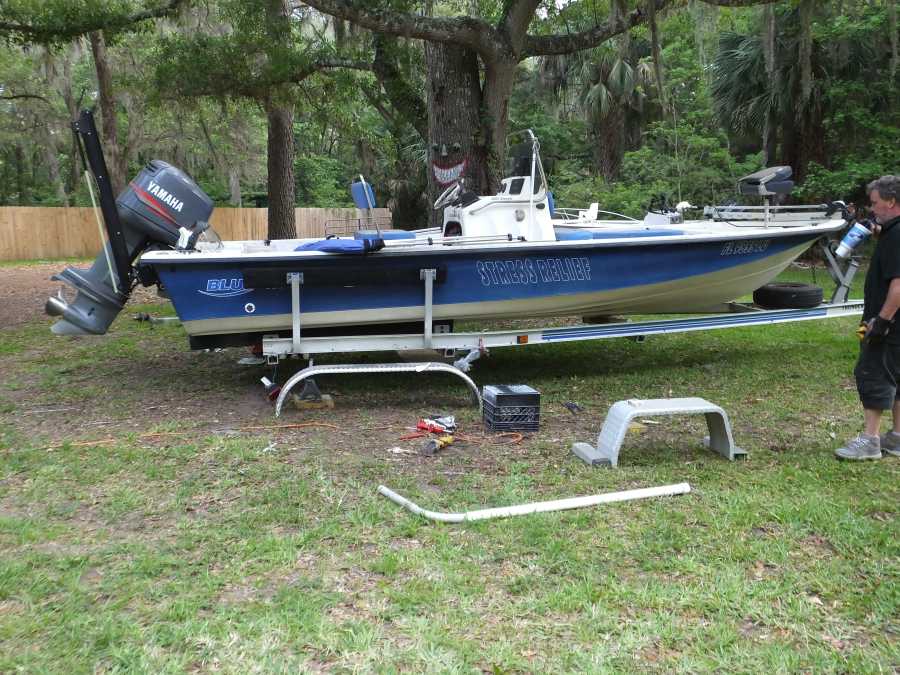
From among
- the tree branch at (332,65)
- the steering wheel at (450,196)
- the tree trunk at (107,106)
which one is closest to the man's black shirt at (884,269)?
the steering wheel at (450,196)

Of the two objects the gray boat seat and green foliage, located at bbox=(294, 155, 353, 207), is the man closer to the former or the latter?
the gray boat seat

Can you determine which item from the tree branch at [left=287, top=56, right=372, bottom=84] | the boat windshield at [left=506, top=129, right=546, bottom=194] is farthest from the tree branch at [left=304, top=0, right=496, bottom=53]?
the tree branch at [left=287, top=56, right=372, bottom=84]

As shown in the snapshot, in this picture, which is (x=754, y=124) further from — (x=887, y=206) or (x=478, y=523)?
(x=478, y=523)

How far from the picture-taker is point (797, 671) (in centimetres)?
264

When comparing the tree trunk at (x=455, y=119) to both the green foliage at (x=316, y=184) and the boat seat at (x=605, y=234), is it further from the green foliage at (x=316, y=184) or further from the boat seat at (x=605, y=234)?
the green foliage at (x=316, y=184)

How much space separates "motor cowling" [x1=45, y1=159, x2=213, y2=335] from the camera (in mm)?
6172

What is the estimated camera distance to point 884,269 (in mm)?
4477

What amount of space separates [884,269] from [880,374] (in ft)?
2.03

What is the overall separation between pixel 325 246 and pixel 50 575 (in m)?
3.19

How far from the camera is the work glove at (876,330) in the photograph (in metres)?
4.41

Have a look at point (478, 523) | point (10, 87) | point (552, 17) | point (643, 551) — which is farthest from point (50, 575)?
point (10, 87)

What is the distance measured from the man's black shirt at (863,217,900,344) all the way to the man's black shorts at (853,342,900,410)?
0.27 feet

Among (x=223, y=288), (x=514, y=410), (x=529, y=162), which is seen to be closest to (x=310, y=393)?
(x=223, y=288)

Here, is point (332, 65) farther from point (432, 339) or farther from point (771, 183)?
point (771, 183)
